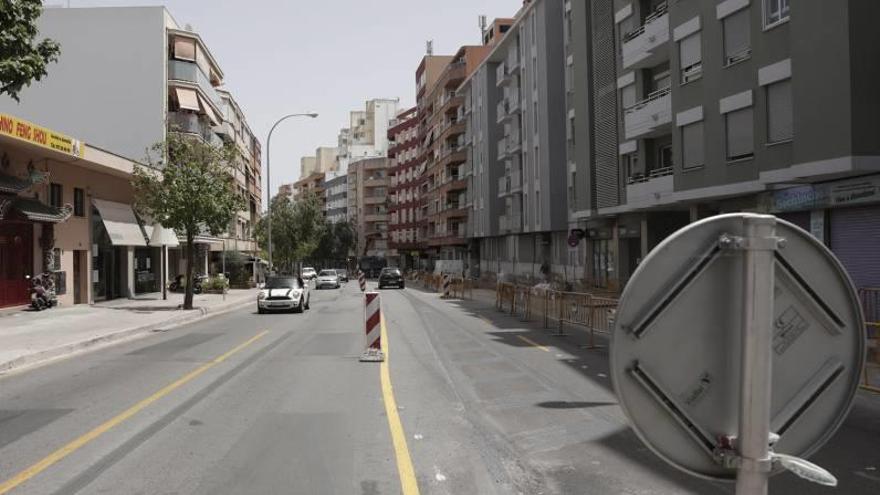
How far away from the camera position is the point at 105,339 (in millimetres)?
17953

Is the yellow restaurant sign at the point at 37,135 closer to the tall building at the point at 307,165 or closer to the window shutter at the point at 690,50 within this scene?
the window shutter at the point at 690,50

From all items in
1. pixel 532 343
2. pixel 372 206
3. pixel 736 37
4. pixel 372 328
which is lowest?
pixel 532 343

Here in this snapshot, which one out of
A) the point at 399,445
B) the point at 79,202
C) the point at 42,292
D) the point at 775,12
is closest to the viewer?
the point at 399,445

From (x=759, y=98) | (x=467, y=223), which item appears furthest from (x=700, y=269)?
(x=467, y=223)

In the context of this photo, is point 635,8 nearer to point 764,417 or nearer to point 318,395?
point 318,395

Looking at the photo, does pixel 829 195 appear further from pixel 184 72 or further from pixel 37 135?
pixel 184 72

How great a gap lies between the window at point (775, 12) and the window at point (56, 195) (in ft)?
85.7

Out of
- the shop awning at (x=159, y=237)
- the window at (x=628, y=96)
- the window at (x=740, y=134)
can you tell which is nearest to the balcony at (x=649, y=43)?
the window at (x=628, y=96)

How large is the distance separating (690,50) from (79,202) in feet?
83.4

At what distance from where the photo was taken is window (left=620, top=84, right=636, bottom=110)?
103ft

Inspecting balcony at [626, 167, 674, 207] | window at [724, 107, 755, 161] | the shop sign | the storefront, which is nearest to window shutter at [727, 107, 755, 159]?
window at [724, 107, 755, 161]

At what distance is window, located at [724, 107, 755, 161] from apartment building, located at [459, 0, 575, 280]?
18547 millimetres

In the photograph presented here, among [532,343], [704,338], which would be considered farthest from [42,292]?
[704,338]

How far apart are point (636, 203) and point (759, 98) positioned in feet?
27.9
